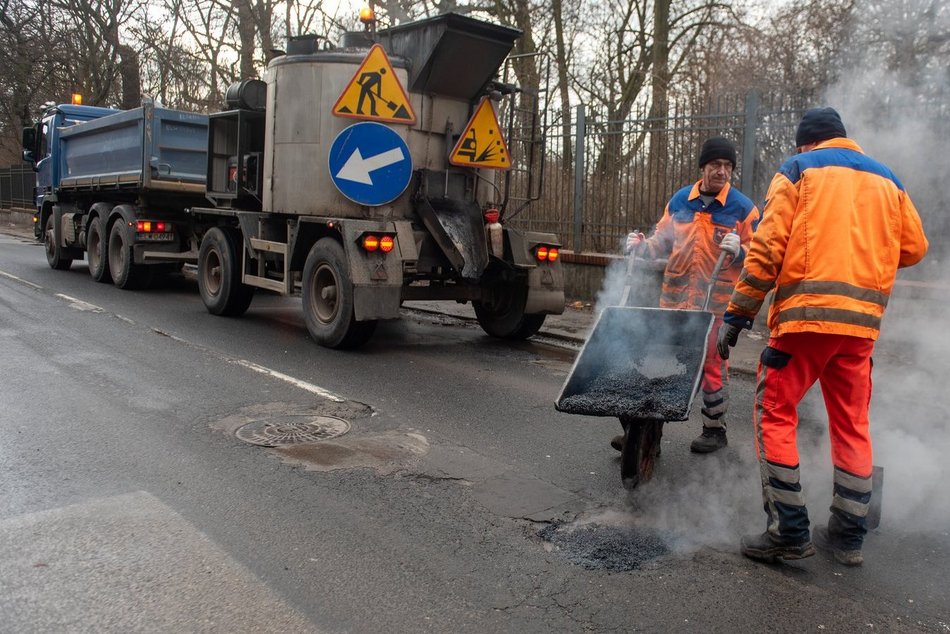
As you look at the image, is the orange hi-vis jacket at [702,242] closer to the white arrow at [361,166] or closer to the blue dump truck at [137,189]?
the white arrow at [361,166]

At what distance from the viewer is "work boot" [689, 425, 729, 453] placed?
4.80 meters

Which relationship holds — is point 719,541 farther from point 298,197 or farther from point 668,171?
point 668,171

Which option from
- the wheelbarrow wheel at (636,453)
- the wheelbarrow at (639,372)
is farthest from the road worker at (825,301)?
the wheelbarrow wheel at (636,453)

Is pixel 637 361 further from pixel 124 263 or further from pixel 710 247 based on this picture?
pixel 124 263

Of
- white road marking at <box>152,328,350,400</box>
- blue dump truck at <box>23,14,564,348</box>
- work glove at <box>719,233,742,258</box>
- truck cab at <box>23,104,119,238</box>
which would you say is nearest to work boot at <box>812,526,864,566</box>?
work glove at <box>719,233,742,258</box>

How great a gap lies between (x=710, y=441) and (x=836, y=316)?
1.76 metres

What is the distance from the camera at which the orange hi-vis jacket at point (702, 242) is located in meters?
4.77

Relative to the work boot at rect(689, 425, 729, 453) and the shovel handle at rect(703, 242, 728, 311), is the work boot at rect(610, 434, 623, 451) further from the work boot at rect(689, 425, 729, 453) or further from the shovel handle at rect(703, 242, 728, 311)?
the shovel handle at rect(703, 242, 728, 311)

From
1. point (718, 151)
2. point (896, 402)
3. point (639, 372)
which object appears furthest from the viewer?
point (896, 402)

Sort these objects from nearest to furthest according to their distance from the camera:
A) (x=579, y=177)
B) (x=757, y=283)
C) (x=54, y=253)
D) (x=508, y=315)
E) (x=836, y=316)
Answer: (x=836, y=316)
(x=757, y=283)
(x=508, y=315)
(x=579, y=177)
(x=54, y=253)

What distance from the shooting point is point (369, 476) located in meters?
4.32

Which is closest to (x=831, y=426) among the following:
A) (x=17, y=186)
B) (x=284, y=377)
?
(x=284, y=377)

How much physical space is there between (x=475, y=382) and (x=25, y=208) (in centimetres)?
2796

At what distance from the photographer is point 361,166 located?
779 centimetres
